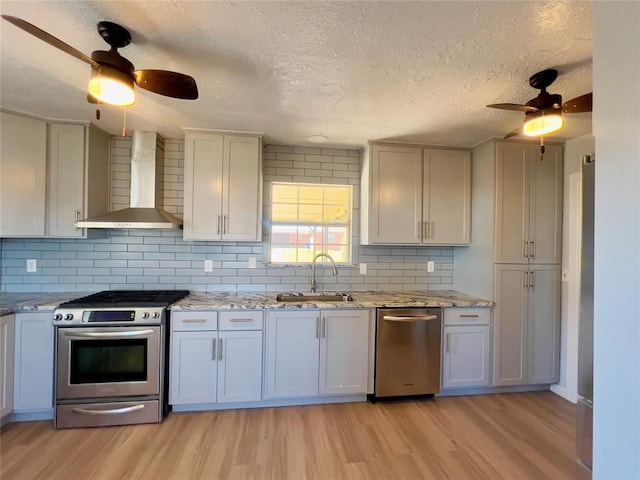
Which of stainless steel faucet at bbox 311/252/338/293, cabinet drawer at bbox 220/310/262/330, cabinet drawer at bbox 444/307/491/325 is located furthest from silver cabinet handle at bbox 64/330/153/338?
cabinet drawer at bbox 444/307/491/325

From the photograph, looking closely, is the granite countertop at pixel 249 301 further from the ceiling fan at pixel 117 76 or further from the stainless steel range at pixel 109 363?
the ceiling fan at pixel 117 76

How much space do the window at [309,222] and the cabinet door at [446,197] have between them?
2.69 feet

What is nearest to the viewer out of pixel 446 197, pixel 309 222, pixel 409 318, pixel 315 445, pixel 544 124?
pixel 544 124

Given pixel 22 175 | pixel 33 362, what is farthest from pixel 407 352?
pixel 22 175

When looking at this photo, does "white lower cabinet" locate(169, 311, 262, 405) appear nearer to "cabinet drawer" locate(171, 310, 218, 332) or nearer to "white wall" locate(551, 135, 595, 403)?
"cabinet drawer" locate(171, 310, 218, 332)

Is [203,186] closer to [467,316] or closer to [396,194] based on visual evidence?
[396,194]

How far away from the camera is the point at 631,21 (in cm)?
59

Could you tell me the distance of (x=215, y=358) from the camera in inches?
A: 98.7

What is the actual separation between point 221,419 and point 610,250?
2.66 meters

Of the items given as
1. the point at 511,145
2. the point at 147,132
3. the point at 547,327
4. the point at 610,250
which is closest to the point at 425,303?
the point at 547,327

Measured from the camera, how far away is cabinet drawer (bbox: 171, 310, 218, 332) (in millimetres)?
2457

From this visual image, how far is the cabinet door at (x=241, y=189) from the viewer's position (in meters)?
2.84

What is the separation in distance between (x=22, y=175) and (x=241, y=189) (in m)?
1.71

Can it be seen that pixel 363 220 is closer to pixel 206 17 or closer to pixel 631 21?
pixel 206 17
